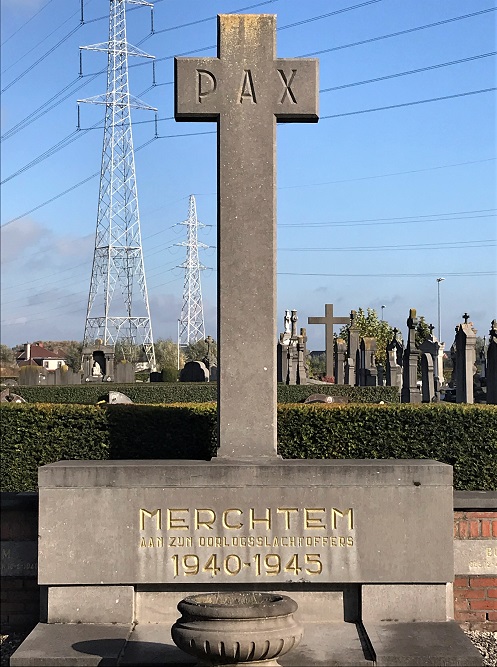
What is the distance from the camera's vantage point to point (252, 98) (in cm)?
703

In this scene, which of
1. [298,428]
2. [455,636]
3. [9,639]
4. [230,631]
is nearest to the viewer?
[230,631]

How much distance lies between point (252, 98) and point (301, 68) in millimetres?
455

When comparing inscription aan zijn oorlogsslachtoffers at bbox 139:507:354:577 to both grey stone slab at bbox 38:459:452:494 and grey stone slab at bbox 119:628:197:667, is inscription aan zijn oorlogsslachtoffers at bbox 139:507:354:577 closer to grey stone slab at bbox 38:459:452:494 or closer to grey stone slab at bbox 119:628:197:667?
grey stone slab at bbox 38:459:452:494

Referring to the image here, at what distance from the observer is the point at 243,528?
255 inches

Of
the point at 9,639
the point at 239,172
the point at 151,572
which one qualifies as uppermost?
the point at 239,172

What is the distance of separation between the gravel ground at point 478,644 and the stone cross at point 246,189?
2087mm

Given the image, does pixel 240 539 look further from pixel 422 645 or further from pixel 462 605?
pixel 462 605

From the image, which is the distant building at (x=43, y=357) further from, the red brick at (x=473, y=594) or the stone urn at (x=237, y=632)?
the stone urn at (x=237, y=632)

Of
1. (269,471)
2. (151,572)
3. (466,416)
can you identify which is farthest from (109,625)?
(466,416)

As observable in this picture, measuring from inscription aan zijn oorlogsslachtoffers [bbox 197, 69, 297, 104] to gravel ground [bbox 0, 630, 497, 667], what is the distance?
4.38m

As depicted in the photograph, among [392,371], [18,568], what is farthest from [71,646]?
[392,371]

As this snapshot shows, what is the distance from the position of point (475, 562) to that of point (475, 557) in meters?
0.04

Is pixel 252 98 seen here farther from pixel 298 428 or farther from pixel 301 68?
pixel 298 428

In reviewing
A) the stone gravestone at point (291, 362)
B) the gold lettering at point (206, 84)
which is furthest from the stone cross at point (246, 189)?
the stone gravestone at point (291, 362)
